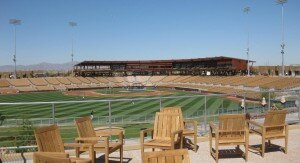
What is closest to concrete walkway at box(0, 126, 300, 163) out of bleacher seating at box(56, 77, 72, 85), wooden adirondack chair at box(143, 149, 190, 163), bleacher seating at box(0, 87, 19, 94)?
wooden adirondack chair at box(143, 149, 190, 163)

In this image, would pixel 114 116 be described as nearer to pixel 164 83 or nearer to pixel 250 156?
pixel 250 156

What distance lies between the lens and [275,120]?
8.48 m

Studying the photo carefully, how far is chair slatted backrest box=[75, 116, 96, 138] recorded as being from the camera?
7368 mm

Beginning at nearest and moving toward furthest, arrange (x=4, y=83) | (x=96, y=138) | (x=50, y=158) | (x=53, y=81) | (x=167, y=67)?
1. (x=50, y=158)
2. (x=96, y=138)
3. (x=4, y=83)
4. (x=53, y=81)
5. (x=167, y=67)

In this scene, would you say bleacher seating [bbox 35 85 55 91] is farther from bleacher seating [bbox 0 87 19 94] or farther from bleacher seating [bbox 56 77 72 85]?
bleacher seating [bbox 56 77 72 85]

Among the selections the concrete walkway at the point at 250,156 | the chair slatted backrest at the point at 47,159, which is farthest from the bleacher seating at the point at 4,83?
the chair slatted backrest at the point at 47,159

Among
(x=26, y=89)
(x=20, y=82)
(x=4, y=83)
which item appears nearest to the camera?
(x=26, y=89)

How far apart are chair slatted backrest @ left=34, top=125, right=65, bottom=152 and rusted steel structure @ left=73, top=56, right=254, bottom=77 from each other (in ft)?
289

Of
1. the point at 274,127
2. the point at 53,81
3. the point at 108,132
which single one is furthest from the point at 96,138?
the point at 53,81

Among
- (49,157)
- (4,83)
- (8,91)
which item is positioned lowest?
(8,91)

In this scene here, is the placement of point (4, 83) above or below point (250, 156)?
above

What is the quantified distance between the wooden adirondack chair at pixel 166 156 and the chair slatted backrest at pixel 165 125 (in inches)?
136

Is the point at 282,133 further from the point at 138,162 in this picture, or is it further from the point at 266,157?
the point at 138,162

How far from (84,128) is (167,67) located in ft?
352
